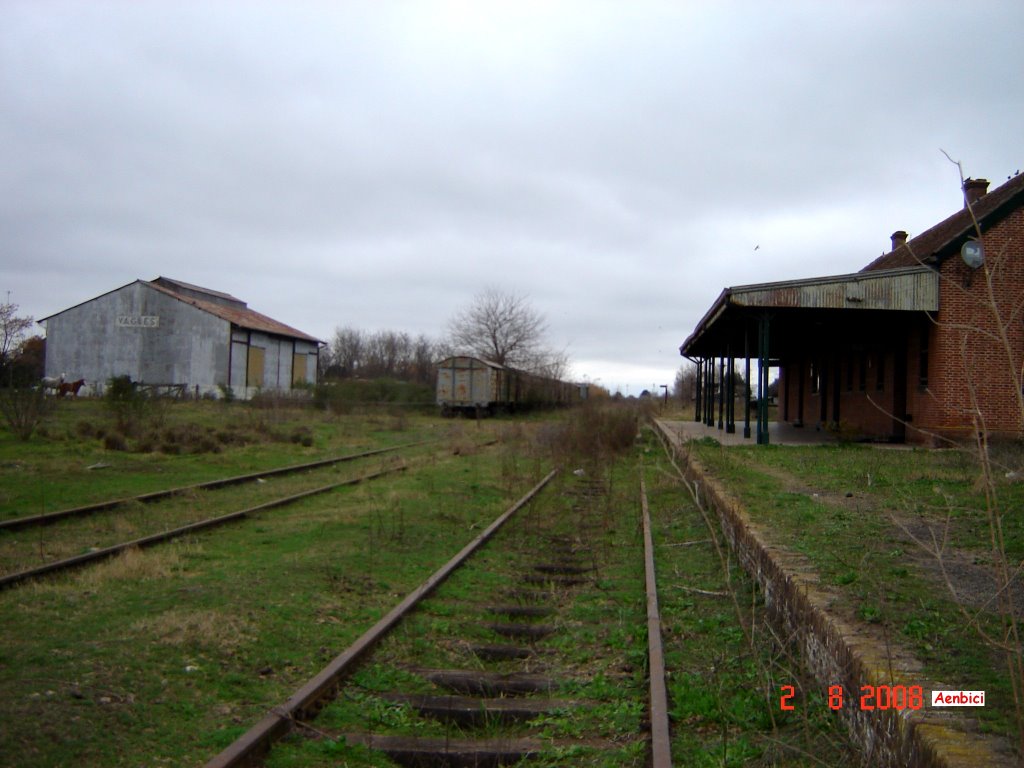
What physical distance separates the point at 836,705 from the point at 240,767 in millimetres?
2936

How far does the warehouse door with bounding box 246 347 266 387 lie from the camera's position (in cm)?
4947

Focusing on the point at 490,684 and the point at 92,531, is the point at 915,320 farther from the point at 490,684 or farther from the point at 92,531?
the point at 92,531

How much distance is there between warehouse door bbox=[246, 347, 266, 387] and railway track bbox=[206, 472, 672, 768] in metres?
43.5

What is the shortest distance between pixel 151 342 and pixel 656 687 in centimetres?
4715

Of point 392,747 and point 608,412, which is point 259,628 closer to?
point 392,747

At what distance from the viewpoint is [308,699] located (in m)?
4.66

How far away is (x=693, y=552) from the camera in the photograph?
965cm

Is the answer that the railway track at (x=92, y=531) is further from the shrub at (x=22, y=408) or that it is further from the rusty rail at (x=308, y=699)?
the shrub at (x=22, y=408)

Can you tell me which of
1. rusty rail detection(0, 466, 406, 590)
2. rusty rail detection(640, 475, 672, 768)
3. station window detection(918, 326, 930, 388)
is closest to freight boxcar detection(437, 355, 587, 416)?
station window detection(918, 326, 930, 388)

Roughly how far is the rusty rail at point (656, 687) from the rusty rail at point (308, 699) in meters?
1.88

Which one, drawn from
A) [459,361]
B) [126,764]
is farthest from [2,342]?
[126,764]

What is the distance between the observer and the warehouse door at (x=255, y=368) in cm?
4947

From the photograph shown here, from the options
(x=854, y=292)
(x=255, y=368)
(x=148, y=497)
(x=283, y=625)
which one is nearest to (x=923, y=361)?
(x=854, y=292)

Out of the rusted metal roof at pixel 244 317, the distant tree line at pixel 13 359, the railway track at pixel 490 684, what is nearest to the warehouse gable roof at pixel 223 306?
the rusted metal roof at pixel 244 317
